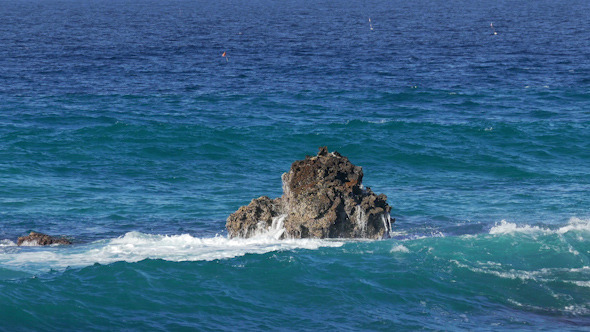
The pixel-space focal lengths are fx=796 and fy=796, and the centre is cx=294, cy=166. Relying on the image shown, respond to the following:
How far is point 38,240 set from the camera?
35188 millimetres

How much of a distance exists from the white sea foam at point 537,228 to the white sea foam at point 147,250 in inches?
321

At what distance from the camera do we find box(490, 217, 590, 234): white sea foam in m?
35.7

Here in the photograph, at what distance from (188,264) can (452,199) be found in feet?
61.1

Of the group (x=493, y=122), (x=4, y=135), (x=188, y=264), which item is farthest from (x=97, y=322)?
(x=493, y=122)

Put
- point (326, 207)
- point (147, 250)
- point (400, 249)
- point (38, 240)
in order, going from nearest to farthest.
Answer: point (400, 249), point (326, 207), point (147, 250), point (38, 240)

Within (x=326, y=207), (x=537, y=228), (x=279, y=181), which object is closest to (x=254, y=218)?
(x=326, y=207)

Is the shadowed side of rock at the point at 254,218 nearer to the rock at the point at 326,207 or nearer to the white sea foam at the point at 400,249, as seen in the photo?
the rock at the point at 326,207

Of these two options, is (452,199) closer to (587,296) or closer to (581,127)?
(587,296)

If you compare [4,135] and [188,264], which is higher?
[4,135]

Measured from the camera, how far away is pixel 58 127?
198 feet

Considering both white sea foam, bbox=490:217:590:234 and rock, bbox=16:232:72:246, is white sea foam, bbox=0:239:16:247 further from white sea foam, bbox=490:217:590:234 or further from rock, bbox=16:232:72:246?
white sea foam, bbox=490:217:590:234

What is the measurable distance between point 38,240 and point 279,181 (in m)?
16.9

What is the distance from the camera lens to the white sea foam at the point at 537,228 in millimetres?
35688

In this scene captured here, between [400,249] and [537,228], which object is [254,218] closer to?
[400,249]
